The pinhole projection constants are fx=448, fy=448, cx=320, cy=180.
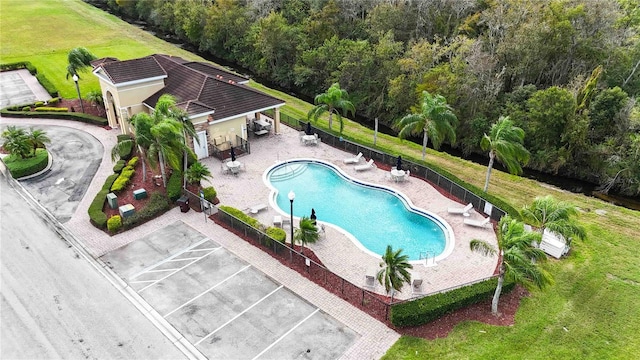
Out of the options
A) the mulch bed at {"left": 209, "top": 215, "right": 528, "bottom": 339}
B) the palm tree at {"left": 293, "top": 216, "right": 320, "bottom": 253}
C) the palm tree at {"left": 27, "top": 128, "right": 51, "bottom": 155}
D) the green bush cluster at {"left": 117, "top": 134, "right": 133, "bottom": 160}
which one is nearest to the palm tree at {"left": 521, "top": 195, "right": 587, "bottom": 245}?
the mulch bed at {"left": 209, "top": 215, "right": 528, "bottom": 339}

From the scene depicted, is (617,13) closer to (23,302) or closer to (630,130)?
(630,130)

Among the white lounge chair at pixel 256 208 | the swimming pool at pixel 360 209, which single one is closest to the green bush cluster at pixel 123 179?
the white lounge chair at pixel 256 208

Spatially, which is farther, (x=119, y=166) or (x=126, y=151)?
(x=126, y=151)

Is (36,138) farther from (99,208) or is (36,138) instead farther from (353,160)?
(353,160)

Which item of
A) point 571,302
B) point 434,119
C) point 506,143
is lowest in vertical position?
point 571,302

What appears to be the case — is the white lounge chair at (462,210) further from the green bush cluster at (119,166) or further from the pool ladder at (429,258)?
the green bush cluster at (119,166)

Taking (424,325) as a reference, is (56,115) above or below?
above

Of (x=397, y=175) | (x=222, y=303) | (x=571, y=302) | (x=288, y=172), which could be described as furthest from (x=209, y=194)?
(x=571, y=302)
